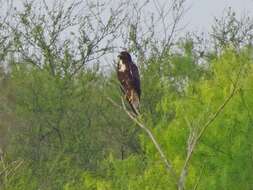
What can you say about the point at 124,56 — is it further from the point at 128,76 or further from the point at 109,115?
the point at 109,115

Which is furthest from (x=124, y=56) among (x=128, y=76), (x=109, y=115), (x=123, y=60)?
(x=109, y=115)

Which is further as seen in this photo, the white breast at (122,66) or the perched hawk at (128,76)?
the white breast at (122,66)

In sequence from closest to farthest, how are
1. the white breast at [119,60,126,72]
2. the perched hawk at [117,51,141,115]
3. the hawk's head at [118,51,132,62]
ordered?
the perched hawk at [117,51,141,115], the white breast at [119,60,126,72], the hawk's head at [118,51,132,62]

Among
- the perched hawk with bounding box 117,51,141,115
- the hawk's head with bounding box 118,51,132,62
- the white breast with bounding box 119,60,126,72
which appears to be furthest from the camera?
the hawk's head with bounding box 118,51,132,62

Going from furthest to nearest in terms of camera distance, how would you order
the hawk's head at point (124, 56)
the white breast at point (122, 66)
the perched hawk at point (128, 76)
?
the hawk's head at point (124, 56)
the white breast at point (122, 66)
the perched hawk at point (128, 76)

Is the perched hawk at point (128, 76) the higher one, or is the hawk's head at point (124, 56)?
the hawk's head at point (124, 56)

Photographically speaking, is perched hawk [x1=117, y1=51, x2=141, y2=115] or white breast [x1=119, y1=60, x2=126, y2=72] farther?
white breast [x1=119, y1=60, x2=126, y2=72]

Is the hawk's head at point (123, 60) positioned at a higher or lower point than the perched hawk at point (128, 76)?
higher

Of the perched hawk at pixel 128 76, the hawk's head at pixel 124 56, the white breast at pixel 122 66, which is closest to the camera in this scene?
the perched hawk at pixel 128 76

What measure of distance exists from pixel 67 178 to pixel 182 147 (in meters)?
4.32

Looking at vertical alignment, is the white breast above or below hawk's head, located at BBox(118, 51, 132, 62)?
below

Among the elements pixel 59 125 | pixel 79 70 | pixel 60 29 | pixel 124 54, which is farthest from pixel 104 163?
pixel 124 54

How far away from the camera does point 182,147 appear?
18.0 metres

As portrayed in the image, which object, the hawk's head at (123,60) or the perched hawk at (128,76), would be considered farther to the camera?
the hawk's head at (123,60)
